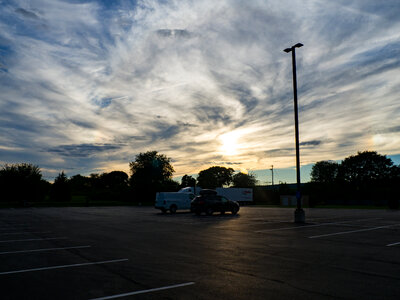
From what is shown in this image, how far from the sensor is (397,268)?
6973 mm

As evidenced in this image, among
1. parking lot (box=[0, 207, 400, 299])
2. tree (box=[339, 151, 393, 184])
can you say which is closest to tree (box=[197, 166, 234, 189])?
tree (box=[339, 151, 393, 184])

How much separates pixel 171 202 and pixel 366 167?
86.9m

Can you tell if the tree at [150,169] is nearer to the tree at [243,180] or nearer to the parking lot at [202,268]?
the tree at [243,180]

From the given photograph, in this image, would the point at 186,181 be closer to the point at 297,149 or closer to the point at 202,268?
the point at 297,149

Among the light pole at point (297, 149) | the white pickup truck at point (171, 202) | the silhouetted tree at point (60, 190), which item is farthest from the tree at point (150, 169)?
the light pole at point (297, 149)

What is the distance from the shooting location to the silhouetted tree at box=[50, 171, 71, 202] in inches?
2552

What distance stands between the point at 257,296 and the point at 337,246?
6.08 meters

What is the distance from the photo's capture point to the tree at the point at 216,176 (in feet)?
465

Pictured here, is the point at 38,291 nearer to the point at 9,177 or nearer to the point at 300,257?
the point at 300,257

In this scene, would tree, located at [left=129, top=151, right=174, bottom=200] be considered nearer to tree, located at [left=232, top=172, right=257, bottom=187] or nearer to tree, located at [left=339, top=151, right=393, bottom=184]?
tree, located at [left=232, top=172, right=257, bottom=187]

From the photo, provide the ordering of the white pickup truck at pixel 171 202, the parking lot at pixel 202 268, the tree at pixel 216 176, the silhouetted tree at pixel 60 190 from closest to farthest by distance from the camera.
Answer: the parking lot at pixel 202 268 → the white pickup truck at pixel 171 202 → the silhouetted tree at pixel 60 190 → the tree at pixel 216 176

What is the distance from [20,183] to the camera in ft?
168

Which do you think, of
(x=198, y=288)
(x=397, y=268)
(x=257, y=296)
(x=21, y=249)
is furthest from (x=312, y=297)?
(x=21, y=249)

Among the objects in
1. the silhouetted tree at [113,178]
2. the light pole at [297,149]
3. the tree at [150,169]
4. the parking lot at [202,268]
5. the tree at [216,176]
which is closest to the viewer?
the parking lot at [202,268]
